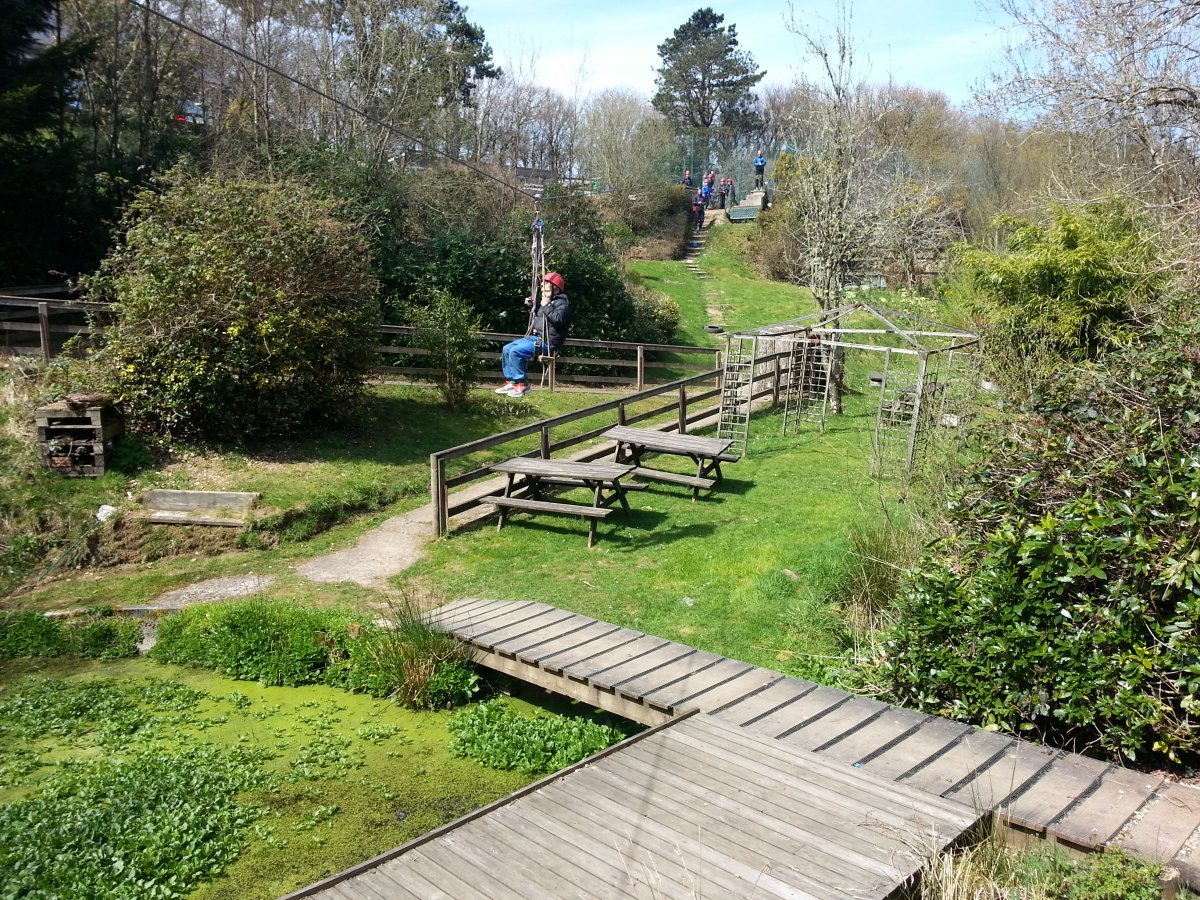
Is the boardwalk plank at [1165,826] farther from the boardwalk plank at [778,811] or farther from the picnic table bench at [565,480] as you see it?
the picnic table bench at [565,480]

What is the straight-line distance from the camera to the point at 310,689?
7.05 meters

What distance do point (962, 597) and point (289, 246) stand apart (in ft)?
33.5

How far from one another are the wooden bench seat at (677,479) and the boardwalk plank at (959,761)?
6465mm

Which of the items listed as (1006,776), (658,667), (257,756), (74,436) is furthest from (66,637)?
(1006,776)

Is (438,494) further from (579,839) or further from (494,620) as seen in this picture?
(579,839)

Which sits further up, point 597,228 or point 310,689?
point 597,228

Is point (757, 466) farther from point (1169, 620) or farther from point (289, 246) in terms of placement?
point (1169, 620)

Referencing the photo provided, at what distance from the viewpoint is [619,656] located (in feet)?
21.3

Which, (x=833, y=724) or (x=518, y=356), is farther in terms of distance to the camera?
(x=518, y=356)

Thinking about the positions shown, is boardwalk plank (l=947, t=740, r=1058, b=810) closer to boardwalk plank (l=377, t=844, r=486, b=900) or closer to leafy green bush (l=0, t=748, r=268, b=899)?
boardwalk plank (l=377, t=844, r=486, b=900)

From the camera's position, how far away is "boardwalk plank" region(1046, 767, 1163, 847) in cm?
415

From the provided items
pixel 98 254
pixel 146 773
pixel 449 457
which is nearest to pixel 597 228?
pixel 98 254

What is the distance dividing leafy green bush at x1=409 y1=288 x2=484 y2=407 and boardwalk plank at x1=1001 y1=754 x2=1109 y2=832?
11760 millimetres

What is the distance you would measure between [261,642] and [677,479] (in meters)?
5.79
